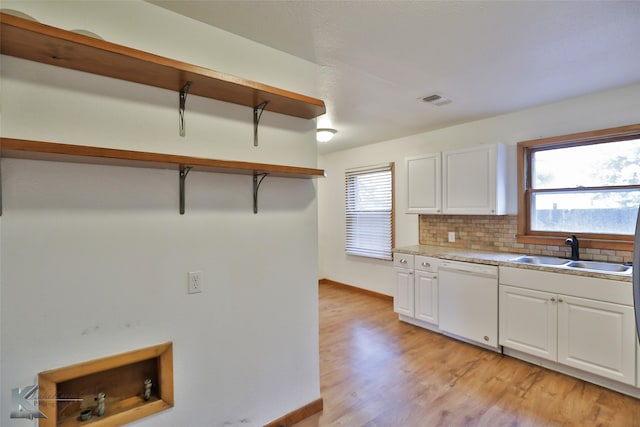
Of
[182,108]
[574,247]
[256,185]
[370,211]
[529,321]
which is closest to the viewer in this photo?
[182,108]

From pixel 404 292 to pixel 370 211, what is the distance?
1627 mm

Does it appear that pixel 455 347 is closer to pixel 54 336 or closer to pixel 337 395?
pixel 337 395

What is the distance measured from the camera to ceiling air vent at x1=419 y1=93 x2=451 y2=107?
2.86m

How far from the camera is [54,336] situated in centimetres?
131

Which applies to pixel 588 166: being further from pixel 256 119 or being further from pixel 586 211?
pixel 256 119

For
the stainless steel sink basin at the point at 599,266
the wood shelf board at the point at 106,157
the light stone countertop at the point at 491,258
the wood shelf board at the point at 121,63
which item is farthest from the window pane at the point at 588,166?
the wood shelf board at the point at 106,157

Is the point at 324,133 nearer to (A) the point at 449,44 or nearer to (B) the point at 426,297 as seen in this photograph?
(A) the point at 449,44

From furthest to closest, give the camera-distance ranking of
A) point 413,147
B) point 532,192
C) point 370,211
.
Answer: point 370,211 < point 413,147 < point 532,192

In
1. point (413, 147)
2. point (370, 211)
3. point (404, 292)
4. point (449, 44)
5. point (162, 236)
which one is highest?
point (449, 44)

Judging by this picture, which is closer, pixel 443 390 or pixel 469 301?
pixel 443 390

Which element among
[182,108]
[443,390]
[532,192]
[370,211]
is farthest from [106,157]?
[370,211]

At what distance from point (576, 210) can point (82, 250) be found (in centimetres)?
394

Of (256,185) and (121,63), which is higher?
(121,63)

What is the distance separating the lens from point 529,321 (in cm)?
274
